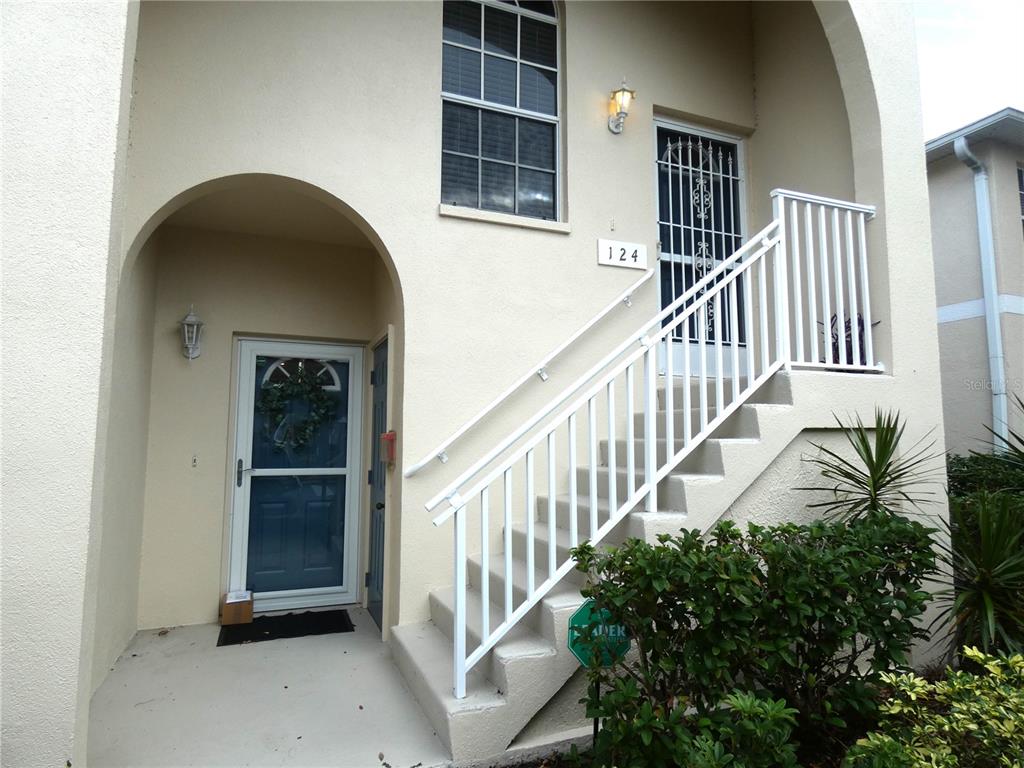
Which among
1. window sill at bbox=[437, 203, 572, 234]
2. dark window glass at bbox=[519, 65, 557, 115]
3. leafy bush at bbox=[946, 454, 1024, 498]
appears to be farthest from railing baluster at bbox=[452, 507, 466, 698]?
leafy bush at bbox=[946, 454, 1024, 498]

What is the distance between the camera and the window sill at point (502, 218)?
405 centimetres

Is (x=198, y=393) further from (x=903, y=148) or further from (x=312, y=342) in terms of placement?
(x=903, y=148)

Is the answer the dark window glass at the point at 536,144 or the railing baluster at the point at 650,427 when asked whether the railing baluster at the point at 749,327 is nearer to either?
the railing baluster at the point at 650,427

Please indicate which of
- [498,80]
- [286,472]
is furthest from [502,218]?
[286,472]

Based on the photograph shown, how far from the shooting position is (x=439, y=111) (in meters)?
4.12

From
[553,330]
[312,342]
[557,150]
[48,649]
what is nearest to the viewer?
[48,649]

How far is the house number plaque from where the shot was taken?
4.45 meters

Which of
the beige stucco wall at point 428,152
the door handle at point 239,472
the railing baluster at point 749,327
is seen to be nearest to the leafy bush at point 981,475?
the railing baluster at point 749,327

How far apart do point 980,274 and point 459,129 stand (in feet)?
19.4

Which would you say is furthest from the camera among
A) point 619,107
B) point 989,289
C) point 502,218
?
point 989,289

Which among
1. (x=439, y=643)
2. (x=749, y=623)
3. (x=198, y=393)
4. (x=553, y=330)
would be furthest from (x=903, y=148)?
(x=198, y=393)

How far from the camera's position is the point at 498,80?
4.46m

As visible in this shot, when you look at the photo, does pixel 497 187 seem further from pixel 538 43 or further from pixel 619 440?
pixel 619 440

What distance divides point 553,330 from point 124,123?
109 inches
